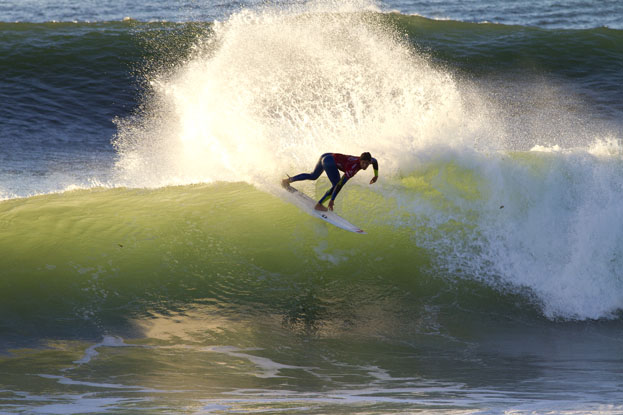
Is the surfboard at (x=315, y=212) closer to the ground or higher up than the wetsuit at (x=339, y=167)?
closer to the ground

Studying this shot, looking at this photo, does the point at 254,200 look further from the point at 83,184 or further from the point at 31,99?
the point at 31,99

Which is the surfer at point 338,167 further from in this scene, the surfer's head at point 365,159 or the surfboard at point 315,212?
the surfboard at point 315,212

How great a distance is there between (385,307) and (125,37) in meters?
15.6

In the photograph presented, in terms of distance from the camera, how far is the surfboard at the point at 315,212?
7.70 metres

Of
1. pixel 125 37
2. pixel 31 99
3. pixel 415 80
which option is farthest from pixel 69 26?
pixel 415 80

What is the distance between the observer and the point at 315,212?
7.98 m

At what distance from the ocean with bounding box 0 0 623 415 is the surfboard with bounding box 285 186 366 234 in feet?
0.62

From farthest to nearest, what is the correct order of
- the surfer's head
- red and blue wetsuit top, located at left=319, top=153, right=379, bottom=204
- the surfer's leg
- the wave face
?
the surfer's leg
red and blue wetsuit top, located at left=319, top=153, right=379, bottom=204
the surfer's head
the wave face

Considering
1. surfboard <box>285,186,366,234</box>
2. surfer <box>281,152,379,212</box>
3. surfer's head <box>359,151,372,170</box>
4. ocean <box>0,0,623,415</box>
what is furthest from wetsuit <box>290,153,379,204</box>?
ocean <box>0,0,623,415</box>

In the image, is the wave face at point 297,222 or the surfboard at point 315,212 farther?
the surfboard at point 315,212

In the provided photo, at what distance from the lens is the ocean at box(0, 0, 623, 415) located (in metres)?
5.09

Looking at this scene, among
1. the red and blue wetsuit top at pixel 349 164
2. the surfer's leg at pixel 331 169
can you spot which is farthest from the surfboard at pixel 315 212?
the red and blue wetsuit top at pixel 349 164

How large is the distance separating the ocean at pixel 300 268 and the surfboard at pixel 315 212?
188mm

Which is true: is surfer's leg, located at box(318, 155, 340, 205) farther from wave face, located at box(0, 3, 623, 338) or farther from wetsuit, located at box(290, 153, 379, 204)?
wave face, located at box(0, 3, 623, 338)
